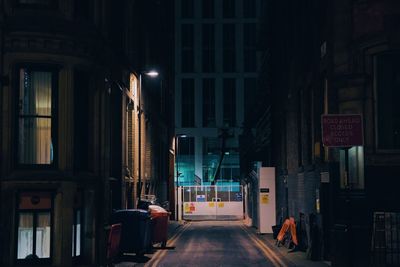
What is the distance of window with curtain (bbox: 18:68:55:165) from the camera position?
21.3 metres

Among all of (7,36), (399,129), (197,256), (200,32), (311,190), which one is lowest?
(197,256)

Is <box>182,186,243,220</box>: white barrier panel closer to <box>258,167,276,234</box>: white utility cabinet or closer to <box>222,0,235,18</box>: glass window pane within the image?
<box>258,167,276,234</box>: white utility cabinet

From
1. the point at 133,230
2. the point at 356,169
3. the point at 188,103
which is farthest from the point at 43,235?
the point at 188,103

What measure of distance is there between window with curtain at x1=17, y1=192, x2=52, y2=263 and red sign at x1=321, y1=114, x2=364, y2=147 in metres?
10.7

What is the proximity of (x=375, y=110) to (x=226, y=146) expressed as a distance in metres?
79.0

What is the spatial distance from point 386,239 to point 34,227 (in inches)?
406

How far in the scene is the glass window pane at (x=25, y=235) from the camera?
20.6 meters

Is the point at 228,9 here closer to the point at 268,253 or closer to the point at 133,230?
the point at 268,253

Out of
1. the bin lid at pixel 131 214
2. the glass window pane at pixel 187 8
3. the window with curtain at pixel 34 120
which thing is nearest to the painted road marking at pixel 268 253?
the bin lid at pixel 131 214

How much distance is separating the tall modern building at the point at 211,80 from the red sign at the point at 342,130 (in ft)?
280

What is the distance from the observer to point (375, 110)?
2075cm

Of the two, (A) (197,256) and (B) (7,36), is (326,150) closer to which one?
(A) (197,256)

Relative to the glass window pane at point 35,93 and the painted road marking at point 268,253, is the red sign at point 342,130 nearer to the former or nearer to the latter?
the painted road marking at point 268,253

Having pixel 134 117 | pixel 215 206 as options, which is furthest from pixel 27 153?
pixel 215 206
